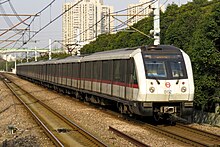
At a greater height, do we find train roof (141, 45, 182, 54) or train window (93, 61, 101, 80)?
train roof (141, 45, 182, 54)

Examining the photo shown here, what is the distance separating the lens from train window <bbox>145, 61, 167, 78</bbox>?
13863 millimetres

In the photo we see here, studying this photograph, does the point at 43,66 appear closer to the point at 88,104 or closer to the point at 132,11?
the point at 132,11

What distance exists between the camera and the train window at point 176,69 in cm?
1402

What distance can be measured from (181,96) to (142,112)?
1455mm

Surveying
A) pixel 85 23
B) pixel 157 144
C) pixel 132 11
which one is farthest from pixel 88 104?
pixel 85 23

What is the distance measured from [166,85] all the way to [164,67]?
66 centimetres

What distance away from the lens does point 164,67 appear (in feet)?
46.1

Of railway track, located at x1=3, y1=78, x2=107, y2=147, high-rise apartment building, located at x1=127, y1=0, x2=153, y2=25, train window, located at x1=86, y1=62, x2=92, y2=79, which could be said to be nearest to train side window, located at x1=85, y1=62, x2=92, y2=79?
train window, located at x1=86, y1=62, x2=92, y2=79

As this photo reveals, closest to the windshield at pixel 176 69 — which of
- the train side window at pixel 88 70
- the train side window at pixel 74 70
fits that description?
the train side window at pixel 88 70

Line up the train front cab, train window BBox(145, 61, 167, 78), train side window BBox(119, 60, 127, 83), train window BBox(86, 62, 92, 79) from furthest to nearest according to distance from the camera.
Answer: train window BBox(86, 62, 92, 79) < train side window BBox(119, 60, 127, 83) < train window BBox(145, 61, 167, 78) < the train front cab

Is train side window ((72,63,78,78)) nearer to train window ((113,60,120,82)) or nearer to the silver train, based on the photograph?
train window ((113,60,120,82))

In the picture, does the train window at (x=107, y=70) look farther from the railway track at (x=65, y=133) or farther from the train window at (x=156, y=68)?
the train window at (x=156, y=68)

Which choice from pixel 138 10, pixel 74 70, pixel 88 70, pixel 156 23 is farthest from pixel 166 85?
pixel 138 10

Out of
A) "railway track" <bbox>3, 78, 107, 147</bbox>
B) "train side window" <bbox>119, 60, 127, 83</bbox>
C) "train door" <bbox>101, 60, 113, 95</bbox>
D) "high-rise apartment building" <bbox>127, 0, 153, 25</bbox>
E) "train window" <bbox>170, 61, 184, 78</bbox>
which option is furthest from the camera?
"high-rise apartment building" <bbox>127, 0, 153, 25</bbox>
